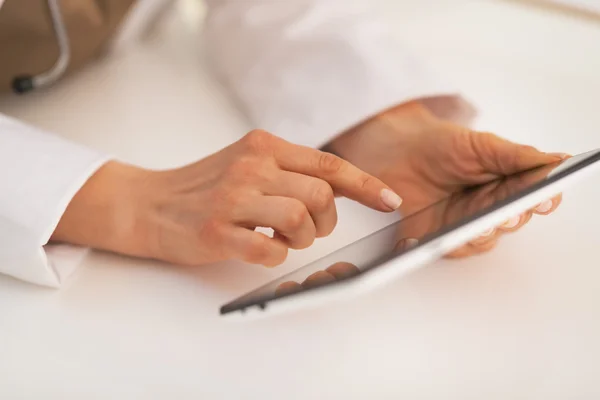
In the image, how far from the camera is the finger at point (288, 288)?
0.28 metres

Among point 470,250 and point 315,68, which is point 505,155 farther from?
point 315,68

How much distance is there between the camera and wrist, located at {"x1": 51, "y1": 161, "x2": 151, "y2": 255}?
0.39m

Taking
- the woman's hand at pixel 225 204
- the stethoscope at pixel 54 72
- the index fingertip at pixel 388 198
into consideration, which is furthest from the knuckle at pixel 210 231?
the stethoscope at pixel 54 72

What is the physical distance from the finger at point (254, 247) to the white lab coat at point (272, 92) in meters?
0.11

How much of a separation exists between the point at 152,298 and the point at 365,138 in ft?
0.69

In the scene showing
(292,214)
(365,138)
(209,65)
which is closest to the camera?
(292,214)

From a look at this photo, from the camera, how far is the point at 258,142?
15.1 inches

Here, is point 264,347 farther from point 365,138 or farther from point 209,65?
point 209,65

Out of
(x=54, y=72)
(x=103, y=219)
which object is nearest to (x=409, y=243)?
(x=103, y=219)

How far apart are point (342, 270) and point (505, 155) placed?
0.16 metres

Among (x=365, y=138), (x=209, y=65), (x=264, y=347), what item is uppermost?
(x=209, y=65)

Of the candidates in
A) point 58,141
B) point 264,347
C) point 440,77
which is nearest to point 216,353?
point 264,347

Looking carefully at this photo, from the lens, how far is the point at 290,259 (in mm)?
397

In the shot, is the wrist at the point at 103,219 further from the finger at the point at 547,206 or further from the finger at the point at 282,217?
the finger at the point at 547,206
